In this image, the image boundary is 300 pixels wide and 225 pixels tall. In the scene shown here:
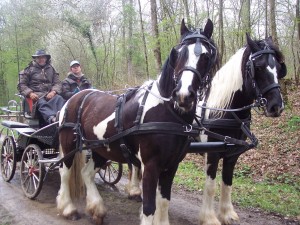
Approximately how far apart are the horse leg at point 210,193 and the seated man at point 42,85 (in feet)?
9.53

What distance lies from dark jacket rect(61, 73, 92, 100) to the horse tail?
1.84m

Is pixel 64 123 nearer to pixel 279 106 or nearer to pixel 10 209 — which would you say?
pixel 10 209

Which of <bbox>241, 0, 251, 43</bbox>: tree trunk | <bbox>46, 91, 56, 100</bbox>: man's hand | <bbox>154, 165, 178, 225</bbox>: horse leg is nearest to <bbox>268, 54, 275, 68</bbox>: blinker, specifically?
<bbox>154, 165, 178, 225</bbox>: horse leg

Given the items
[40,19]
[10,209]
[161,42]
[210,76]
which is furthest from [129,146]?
[40,19]

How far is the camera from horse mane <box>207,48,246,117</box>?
3971 mm

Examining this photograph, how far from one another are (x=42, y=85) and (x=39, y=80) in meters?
0.11

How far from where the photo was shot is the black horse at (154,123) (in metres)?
2.81

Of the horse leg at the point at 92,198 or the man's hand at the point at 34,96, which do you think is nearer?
the horse leg at the point at 92,198

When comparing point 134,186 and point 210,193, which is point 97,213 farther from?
point 210,193

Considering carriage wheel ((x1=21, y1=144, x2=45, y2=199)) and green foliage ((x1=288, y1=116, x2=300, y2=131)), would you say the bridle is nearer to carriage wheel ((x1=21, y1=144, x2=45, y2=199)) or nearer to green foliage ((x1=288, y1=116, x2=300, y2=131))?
carriage wheel ((x1=21, y1=144, x2=45, y2=199))

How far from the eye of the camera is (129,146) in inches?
136

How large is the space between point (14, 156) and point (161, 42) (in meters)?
8.67

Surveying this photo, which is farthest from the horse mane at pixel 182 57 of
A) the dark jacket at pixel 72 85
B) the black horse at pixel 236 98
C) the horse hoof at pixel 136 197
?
the dark jacket at pixel 72 85

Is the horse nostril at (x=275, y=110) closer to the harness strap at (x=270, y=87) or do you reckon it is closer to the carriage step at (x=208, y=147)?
the harness strap at (x=270, y=87)
